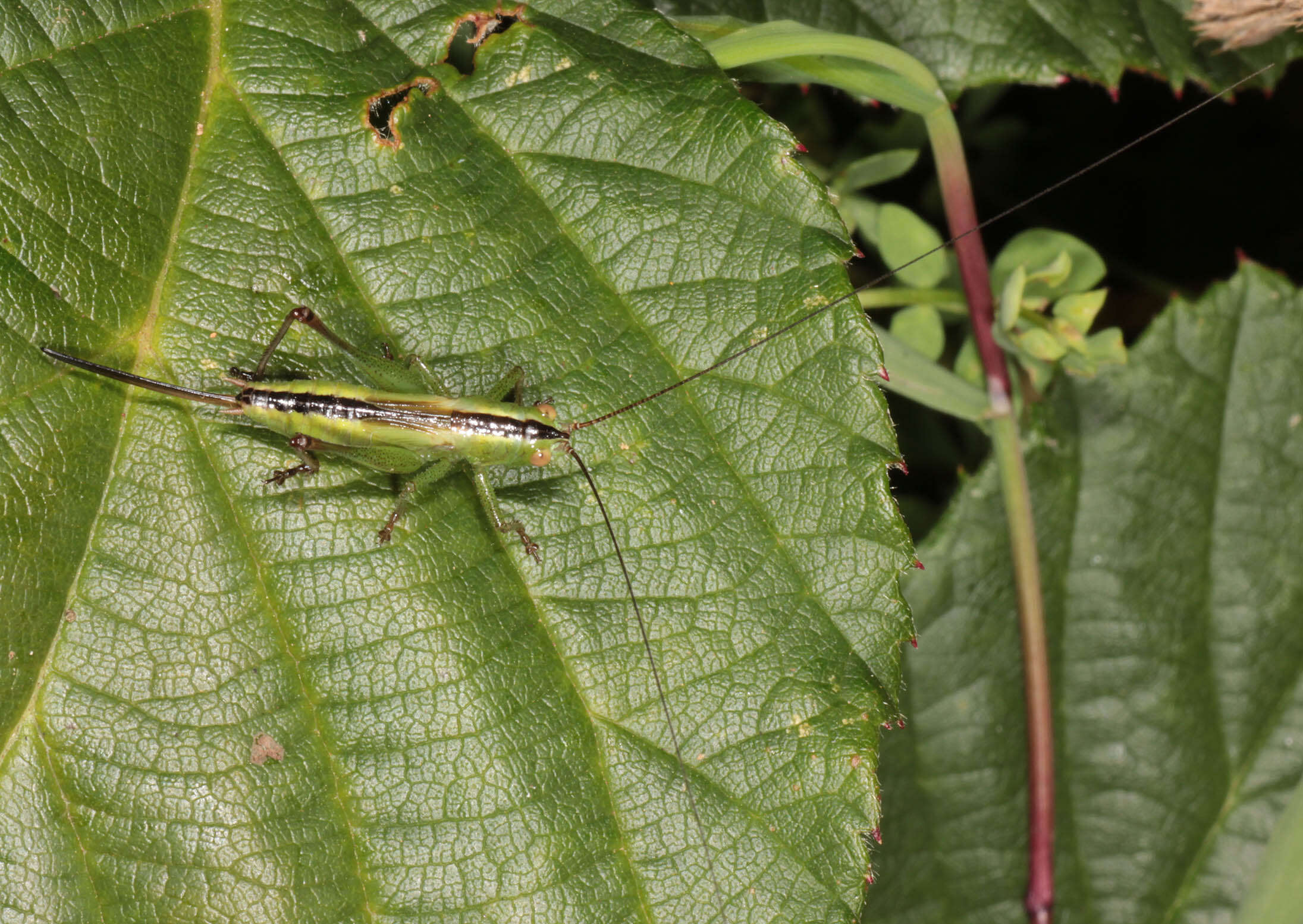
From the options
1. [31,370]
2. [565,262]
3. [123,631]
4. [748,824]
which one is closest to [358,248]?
[565,262]

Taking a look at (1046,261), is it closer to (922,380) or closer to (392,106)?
(922,380)

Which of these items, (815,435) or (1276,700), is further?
(1276,700)

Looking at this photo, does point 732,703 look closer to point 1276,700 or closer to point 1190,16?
point 1276,700

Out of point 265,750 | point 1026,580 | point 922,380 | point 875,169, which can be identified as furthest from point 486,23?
point 1026,580

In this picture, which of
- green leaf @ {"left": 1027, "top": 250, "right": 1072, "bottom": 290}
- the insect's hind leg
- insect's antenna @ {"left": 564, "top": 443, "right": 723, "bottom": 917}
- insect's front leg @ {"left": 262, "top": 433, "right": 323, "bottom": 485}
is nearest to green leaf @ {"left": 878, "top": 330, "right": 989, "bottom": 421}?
green leaf @ {"left": 1027, "top": 250, "right": 1072, "bottom": 290}

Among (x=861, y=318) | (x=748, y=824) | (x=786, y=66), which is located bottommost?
(x=748, y=824)

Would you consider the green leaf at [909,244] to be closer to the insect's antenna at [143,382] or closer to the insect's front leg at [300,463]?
the insect's front leg at [300,463]
